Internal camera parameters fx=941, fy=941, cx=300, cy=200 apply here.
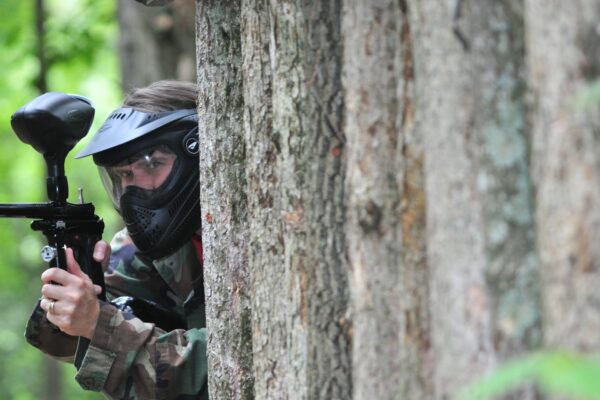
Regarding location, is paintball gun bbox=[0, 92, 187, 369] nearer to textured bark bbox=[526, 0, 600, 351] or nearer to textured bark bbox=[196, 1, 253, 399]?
textured bark bbox=[196, 1, 253, 399]

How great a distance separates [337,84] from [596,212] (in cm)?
100

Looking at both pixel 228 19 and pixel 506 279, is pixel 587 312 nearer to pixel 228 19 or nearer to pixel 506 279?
pixel 506 279

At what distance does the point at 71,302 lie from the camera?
3787mm

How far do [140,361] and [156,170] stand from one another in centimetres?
81

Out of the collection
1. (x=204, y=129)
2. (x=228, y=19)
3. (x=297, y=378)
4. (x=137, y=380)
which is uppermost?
(x=228, y=19)

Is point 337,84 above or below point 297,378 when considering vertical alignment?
above

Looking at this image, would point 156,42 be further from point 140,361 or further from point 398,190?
point 398,190

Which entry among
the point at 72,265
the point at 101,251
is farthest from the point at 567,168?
the point at 101,251

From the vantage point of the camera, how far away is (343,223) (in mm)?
2525

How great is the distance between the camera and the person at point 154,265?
3.84 m

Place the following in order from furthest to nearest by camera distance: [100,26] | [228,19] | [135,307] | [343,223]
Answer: [100,26] → [135,307] → [228,19] → [343,223]

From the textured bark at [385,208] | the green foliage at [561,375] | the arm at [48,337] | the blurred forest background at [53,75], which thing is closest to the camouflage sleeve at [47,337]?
the arm at [48,337]

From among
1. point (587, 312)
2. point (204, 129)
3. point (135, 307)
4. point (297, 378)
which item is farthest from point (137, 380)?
point (587, 312)

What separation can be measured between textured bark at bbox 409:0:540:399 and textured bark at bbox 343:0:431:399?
0.20 metres
